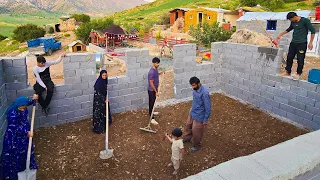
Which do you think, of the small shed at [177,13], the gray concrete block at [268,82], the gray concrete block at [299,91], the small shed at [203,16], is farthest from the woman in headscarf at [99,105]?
the small shed at [177,13]

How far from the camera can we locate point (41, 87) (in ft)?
19.5

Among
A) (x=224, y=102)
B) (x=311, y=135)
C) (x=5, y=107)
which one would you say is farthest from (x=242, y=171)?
(x=224, y=102)

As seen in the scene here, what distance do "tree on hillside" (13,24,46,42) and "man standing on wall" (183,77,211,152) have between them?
36293 millimetres

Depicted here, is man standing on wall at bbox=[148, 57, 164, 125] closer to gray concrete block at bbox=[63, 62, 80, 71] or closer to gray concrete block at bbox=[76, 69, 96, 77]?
gray concrete block at bbox=[76, 69, 96, 77]

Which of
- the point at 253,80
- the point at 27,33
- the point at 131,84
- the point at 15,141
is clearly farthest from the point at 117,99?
the point at 27,33

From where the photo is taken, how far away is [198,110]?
5.02m

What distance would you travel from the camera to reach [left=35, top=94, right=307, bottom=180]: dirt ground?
4715 mm

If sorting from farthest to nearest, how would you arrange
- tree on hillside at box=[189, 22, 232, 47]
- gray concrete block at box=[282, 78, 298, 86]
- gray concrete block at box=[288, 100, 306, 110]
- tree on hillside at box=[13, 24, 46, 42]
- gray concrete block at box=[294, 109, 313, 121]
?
tree on hillside at box=[13, 24, 46, 42] < tree on hillside at box=[189, 22, 232, 47] < gray concrete block at box=[282, 78, 298, 86] < gray concrete block at box=[288, 100, 306, 110] < gray concrete block at box=[294, 109, 313, 121]

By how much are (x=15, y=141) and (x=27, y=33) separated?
121 ft

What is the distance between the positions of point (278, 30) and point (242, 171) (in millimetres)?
17285

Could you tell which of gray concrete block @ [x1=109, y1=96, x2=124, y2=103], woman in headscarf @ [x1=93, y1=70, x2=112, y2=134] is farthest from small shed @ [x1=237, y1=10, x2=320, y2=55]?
woman in headscarf @ [x1=93, y1=70, x2=112, y2=134]

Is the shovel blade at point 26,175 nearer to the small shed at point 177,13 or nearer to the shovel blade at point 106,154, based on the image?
the shovel blade at point 106,154

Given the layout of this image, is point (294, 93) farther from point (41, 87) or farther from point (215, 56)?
point (41, 87)

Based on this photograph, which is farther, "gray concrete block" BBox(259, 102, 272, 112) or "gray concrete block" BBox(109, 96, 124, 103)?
"gray concrete block" BBox(259, 102, 272, 112)
